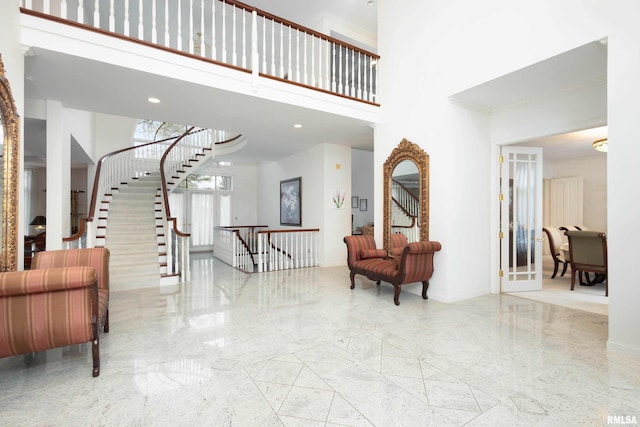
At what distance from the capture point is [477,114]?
14.8 ft

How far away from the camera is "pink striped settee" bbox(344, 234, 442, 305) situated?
12.9 feet

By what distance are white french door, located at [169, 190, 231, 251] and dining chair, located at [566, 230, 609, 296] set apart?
9227 millimetres

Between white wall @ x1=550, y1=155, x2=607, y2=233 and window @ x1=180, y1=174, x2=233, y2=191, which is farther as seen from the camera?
window @ x1=180, y1=174, x2=233, y2=191

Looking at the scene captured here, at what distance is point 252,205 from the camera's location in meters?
10.8

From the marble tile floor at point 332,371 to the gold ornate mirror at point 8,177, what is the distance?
0.90 metres

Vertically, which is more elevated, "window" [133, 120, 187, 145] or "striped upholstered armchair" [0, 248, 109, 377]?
"window" [133, 120, 187, 145]

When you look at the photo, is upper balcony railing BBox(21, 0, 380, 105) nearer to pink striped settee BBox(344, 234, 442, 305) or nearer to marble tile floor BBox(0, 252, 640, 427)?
pink striped settee BBox(344, 234, 442, 305)

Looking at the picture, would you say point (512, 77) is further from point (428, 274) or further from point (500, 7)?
point (428, 274)

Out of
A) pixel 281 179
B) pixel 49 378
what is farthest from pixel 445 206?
pixel 281 179

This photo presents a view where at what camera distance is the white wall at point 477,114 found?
2555 mm

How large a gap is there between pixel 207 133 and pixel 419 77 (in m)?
5.87

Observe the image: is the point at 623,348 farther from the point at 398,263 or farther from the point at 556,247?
the point at 556,247

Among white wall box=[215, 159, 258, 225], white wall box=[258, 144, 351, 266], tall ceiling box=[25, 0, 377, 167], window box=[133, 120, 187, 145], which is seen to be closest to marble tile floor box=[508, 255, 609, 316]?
white wall box=[258, 144, 351, 266]

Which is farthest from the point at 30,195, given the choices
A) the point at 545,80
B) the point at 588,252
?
the point at 588,252
